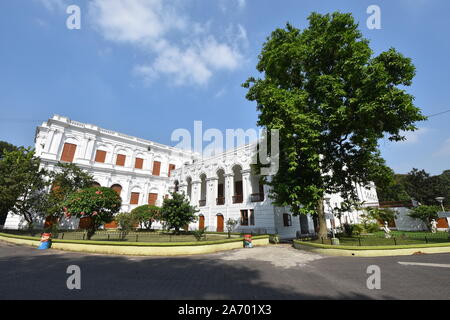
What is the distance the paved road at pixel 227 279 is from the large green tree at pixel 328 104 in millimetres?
4612

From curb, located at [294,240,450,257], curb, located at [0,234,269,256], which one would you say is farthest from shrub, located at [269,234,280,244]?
curb, located at [294,240,450,257]

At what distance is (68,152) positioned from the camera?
2523cm

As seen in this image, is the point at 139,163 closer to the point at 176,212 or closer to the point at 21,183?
the point at 21,183

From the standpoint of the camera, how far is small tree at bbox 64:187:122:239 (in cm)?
1210

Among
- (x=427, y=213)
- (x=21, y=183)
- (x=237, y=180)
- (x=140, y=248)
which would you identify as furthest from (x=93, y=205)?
(x=427, y=213)

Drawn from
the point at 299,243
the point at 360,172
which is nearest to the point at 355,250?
the point at 299,243

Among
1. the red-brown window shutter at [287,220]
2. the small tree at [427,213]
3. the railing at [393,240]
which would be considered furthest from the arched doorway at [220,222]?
the small tree at [427,213]

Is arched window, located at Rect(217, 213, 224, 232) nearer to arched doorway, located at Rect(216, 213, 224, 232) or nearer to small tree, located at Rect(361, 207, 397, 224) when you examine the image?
arched doorway, located at Rect(216, 213, 224, 232)

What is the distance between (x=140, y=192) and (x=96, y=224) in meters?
17.9

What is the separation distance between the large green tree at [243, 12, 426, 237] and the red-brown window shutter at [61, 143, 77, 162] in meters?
25.8

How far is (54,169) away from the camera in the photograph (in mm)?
23141

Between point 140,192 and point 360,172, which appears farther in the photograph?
point 140,192
